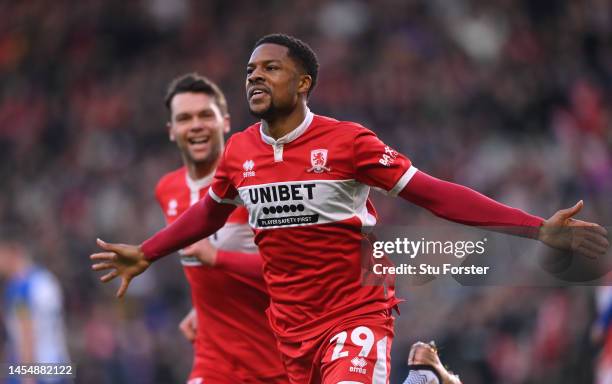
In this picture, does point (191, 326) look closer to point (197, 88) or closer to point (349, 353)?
point (197, 88)

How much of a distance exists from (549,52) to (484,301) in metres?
5.27

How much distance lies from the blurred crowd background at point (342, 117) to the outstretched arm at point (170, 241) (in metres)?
4.68

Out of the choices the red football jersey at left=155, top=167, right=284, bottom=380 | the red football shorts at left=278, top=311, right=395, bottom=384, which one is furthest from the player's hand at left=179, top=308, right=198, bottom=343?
the red football shorts at left=278, top=311, right=395, bottom=384

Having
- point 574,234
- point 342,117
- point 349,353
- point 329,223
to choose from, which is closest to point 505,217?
point 574,234

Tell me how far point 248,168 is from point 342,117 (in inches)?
417

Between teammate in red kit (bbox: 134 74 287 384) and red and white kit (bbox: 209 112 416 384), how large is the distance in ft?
2.95

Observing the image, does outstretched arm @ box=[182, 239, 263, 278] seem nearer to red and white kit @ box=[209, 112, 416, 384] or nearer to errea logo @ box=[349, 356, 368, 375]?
red and white kit @ box=[209, 112, 416, 384]

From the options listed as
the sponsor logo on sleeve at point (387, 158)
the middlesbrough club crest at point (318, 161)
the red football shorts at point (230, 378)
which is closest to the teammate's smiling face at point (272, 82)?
the middlesbrough club crest at point (318, 161)

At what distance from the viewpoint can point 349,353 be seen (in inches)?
206

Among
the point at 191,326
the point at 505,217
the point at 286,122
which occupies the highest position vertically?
the point at 286,122

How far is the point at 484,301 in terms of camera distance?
465 inches

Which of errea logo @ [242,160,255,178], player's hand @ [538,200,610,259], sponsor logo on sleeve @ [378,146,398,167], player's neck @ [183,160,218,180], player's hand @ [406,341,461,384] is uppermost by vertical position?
player's neck @ [183,160,218,180]

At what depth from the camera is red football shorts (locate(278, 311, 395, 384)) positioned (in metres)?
5.19

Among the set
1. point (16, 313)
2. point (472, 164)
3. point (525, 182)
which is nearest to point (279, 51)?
point (16, 313)
